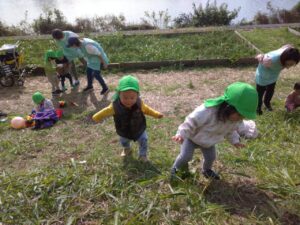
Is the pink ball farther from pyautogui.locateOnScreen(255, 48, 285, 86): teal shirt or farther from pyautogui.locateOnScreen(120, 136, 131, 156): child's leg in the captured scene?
pyautogui.locateOnScreen(255, 48, 285, 86): teal shirt

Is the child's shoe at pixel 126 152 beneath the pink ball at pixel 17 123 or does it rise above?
beneath

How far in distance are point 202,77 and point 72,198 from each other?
181 inches

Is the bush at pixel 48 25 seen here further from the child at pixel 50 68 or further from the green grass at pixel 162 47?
the child at pixel 50 68

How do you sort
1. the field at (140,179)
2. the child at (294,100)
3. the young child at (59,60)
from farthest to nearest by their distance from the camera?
the young child at (59,60) → the child at (294,100) → the field at (140,179)

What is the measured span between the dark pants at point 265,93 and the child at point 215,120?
2.10m

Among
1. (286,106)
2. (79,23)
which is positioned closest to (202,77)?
(286,106)

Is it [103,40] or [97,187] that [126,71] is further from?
[97,187]

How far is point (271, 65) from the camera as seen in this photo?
442cm

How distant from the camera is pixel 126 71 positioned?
23.9 ft

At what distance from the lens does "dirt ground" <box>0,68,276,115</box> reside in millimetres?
5547

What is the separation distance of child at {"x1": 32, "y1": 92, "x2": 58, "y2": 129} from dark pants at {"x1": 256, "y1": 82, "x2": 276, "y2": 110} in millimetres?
3227

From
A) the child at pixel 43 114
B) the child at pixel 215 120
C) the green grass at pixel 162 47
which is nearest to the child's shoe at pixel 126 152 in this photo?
the child at pixel 215 120

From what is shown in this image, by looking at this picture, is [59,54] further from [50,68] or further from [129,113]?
[129,113]

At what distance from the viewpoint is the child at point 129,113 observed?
3109 millimetres
